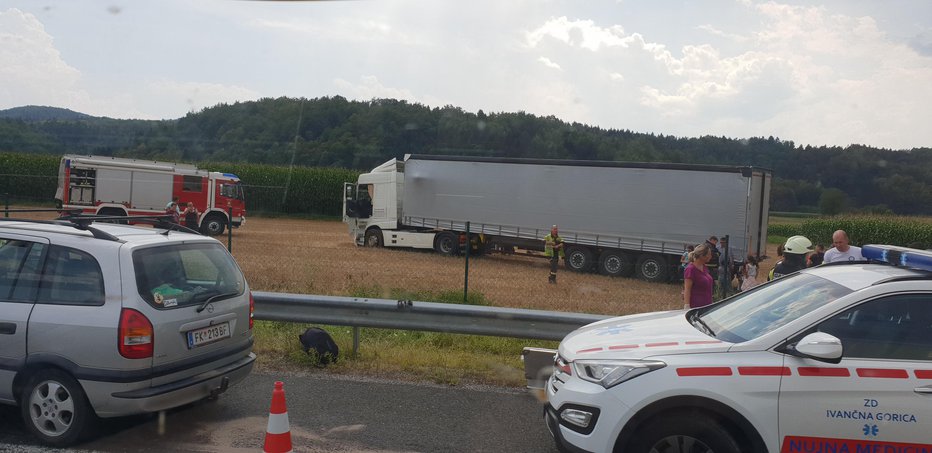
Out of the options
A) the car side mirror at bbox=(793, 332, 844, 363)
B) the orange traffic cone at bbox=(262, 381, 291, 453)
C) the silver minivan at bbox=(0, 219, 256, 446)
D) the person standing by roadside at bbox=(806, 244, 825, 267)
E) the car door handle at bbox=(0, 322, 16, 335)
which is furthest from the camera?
the person standing by roadside at bbox=(806, 244, 825, 267)

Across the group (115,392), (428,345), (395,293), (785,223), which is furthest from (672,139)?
(115,392)

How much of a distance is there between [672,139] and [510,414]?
2638 centimetres

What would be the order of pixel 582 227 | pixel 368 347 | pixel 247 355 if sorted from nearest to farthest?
pixel 247 355, pixel 368 347, pixel 582 227

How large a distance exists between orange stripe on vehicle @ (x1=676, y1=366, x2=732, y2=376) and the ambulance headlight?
0.36 feet

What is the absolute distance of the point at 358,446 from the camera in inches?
198

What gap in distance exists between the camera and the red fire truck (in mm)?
28250

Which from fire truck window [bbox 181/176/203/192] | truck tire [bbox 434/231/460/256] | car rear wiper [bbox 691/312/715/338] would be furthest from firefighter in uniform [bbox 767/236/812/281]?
fire truck window [bbox 181/176/203/192]

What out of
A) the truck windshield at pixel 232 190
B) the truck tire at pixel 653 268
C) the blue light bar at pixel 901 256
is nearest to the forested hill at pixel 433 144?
the truck tire at pixel 653 268

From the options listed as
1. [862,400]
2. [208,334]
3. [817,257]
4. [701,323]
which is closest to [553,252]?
[817,257]

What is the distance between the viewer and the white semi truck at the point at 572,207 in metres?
19.5

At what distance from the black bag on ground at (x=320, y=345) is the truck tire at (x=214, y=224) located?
966 inches

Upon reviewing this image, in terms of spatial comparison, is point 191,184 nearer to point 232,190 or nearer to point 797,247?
point 232,190

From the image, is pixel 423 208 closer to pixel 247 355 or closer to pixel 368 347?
pixel 368 347

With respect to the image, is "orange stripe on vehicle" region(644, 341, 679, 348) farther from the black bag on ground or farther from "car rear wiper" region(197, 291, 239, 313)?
the black bag on ground
